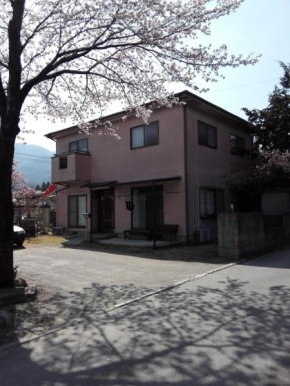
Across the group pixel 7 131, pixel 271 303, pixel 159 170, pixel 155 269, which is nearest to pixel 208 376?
pixel 271 303

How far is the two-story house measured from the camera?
15.4 m

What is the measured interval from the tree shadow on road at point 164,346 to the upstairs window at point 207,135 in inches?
426

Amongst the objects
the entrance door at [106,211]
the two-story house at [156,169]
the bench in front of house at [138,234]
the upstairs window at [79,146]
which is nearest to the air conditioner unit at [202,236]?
the two-story house at [156,169]

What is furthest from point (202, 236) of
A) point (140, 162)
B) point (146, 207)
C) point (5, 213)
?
point (5, 213)

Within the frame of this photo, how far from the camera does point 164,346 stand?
4.37 m

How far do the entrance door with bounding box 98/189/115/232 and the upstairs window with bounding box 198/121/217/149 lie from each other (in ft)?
17.7

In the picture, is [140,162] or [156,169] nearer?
[156,169]

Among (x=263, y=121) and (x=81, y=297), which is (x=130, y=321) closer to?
(x=81, y=297)

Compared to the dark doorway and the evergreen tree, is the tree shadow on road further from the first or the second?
the evergreen tree

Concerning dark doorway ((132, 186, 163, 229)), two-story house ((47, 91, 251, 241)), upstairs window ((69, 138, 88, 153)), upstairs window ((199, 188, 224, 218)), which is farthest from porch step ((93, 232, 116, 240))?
upstairs window ((69, 138, 88, 153))

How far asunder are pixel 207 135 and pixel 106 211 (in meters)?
6.76

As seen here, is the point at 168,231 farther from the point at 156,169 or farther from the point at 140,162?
the point at 140,162

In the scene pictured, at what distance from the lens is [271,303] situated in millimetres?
6086

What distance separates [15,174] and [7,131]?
18.6 m
